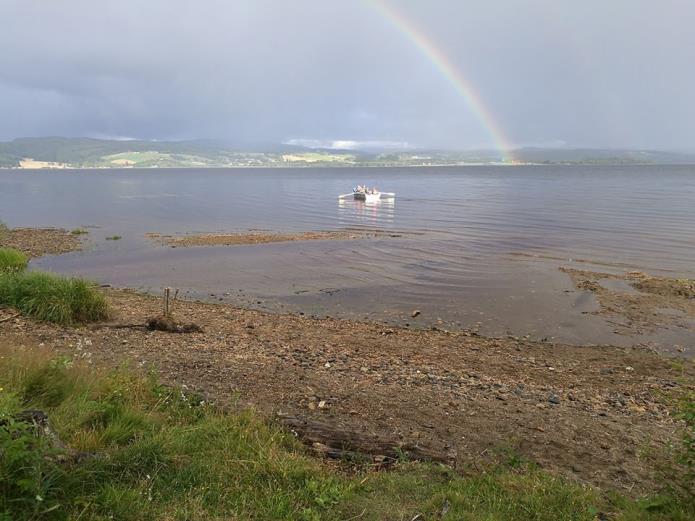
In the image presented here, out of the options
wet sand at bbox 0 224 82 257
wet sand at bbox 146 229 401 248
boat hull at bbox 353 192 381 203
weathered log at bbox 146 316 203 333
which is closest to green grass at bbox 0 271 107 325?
weathered log at bbox 146 316 203 333

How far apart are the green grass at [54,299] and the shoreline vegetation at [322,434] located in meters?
0.95

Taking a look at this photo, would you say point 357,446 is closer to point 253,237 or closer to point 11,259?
point 11,259

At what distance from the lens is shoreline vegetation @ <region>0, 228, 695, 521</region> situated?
408 cm

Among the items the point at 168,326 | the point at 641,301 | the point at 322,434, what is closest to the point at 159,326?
the point at 168,326

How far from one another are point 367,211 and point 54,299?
137 ft

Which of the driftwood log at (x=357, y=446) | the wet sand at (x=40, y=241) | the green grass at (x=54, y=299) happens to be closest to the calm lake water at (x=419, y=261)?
the wet sand at (x=40, y=241)

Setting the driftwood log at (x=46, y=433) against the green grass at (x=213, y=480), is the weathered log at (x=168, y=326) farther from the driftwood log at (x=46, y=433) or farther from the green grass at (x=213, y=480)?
the driftwood log at (x=46, y=433)

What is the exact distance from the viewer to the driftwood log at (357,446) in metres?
5.27

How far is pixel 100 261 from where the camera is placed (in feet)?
81.9

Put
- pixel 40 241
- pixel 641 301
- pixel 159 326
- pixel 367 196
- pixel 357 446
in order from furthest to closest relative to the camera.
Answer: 1. pixel 367 196
2. pixel 40 241
3. pixel 641 301
4. pixel 159 326
5. pixel 357 446

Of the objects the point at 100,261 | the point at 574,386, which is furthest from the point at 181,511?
the point at 100,261

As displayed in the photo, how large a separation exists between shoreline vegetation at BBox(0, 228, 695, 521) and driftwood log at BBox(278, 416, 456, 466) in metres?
0.02

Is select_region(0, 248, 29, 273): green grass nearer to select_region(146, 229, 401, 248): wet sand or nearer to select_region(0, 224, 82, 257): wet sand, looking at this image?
select_region(0, 224, 82, 257): wet sand

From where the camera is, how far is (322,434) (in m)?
5.70
